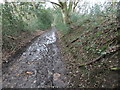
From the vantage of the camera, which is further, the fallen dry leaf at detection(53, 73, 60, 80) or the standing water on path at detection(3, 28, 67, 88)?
the fallen dry leaf at detection(53, 73, 60, 80)

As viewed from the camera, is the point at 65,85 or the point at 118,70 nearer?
the point at 118,70

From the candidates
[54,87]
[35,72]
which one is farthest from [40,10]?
[54,87]

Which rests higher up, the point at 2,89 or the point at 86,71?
the point at 86,71

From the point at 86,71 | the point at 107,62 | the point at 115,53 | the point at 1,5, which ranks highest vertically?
the point at 1,5

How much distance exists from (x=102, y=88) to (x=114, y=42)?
5.72ft

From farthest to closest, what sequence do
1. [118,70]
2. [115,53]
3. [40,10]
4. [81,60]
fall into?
[40,10]
[81,60]
[115,53]
[118,70]

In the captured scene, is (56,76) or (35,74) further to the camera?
(35,74)

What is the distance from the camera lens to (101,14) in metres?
6.46

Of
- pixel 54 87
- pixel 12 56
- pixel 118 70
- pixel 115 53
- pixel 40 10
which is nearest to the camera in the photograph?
pixel 118 70

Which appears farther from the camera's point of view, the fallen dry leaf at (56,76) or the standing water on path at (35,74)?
the fallen dry leaf at (56,76)

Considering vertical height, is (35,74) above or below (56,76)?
above

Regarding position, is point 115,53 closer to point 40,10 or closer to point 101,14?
point 101,14

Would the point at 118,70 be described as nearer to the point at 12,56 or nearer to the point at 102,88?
the point at 102,88

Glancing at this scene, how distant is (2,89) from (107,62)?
3.64 metres
